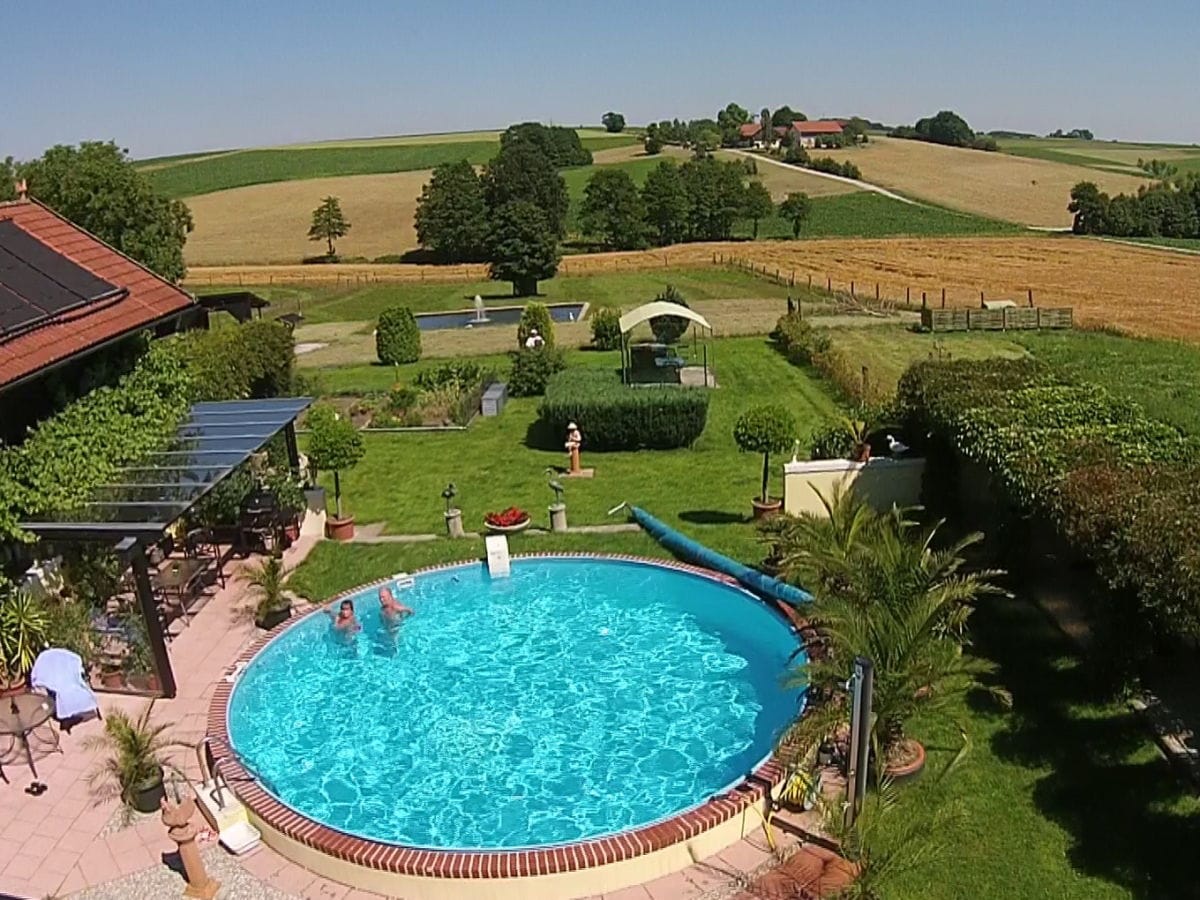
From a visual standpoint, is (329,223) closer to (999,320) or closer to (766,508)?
(999,320)

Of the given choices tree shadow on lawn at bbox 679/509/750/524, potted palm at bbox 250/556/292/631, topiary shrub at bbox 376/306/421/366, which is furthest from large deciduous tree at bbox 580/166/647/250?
potted palm at bbox 250/556/292/631

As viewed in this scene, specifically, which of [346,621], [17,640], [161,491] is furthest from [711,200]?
[17,640]

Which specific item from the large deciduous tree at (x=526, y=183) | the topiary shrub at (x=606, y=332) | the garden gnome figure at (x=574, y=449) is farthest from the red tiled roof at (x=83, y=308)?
the large deciduous tree at (x=526, y=183)

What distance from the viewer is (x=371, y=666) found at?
14.6m

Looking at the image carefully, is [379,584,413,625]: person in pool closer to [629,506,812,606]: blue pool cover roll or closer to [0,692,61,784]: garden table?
[0,692,61,784]: garden table

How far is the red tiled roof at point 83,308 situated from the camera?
13.3m

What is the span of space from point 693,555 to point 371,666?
5.92 metres

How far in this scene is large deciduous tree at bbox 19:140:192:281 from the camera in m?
46.5

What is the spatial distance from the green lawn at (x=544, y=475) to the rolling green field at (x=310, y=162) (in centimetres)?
10503

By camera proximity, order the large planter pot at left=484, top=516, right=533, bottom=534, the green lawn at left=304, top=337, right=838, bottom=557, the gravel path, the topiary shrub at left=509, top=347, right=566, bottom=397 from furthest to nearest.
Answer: the topiary shrub at left=509, top=347, right=566, bottom=397, the green lawn at left=304, top=337, right=838, bottom=557, the large planter pot at left=484, top=516, right=533, bottom=534, the gravel path

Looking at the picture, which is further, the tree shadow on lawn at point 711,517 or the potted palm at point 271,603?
the tree shadow on lawn at point 711,517

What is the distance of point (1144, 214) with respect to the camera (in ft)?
265

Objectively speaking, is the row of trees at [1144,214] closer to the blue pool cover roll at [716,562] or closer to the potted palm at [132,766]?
the blue pool cover roll at [716,562]

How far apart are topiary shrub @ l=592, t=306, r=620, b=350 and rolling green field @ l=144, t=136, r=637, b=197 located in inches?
3720
